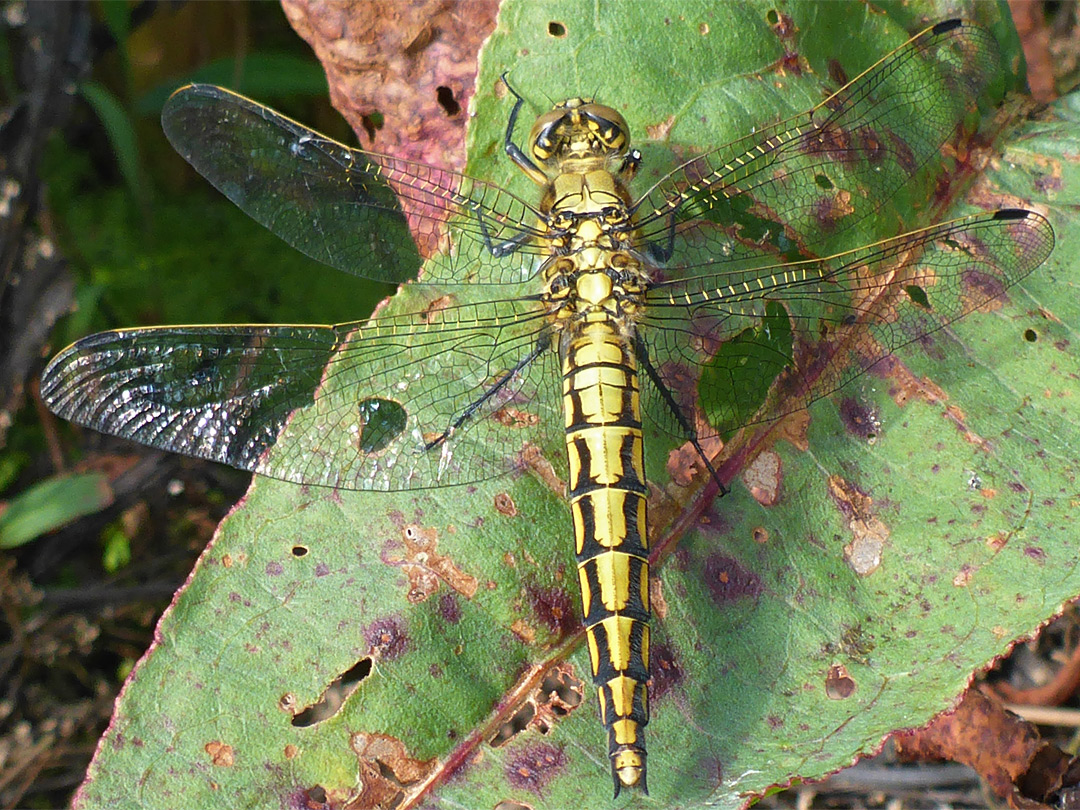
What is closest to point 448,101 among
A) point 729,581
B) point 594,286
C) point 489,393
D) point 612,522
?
point 594,286

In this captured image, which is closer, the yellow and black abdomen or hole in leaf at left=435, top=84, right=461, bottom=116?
the yellow and black abdomen

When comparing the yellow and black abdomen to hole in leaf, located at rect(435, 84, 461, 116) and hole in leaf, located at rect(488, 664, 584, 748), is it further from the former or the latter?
hole in leaf, located at rect(435, 84, 461, 116)

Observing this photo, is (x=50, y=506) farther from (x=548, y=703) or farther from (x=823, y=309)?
(x=823, y=309)

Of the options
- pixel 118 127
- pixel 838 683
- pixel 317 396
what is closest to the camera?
pixel 838 683

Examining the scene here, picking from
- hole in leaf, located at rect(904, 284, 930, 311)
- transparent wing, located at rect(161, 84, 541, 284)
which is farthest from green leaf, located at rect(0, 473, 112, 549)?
hole in leaf, located at rect(904, 284, 930, 311)

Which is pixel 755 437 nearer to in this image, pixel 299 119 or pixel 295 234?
pixel 295 234

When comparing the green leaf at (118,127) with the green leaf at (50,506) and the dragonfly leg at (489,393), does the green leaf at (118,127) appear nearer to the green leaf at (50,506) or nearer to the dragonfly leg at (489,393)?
the green leaf at (50,506)

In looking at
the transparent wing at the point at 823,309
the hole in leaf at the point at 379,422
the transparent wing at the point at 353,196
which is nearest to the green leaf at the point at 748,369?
the transparent wing at the point at 823,309
